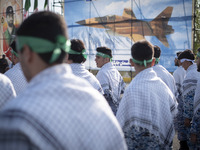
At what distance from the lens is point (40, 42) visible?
1.23 m

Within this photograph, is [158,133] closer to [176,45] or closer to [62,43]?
[62,43]

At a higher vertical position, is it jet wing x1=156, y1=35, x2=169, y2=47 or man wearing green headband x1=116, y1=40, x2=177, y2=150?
jet wing x1=156, y1=35, x2=169, y2=47

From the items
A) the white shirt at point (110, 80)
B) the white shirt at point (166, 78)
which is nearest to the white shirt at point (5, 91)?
the white shirt at point (110, 80)

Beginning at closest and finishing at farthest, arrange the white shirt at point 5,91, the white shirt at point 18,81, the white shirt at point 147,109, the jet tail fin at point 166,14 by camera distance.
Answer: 1. the white shirt at point 5,91
2. the white shirt at point 147,109
3. the white shirt at point 18,81
4. the jet tail fin at point 166,14

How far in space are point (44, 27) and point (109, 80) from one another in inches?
133

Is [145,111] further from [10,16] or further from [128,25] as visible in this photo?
[10,16]

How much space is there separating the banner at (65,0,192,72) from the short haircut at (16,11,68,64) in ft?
43.7

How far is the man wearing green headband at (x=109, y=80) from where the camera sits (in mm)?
4516

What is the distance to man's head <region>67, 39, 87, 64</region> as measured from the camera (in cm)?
339

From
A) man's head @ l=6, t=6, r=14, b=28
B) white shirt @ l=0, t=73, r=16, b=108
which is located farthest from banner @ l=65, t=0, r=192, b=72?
white shirt @ l=0, t=73, r=16, b=108

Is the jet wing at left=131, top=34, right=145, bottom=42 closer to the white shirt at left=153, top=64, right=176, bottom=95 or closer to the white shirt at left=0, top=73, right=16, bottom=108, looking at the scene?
the white shirt at left=153, top=64, right=176, bottom=95

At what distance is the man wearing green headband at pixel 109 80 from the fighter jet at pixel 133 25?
1032cm

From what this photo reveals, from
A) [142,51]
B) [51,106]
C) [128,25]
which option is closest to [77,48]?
[142,51]

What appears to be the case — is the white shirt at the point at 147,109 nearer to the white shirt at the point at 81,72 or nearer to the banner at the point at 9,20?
the white shirt at the point at 81,72
